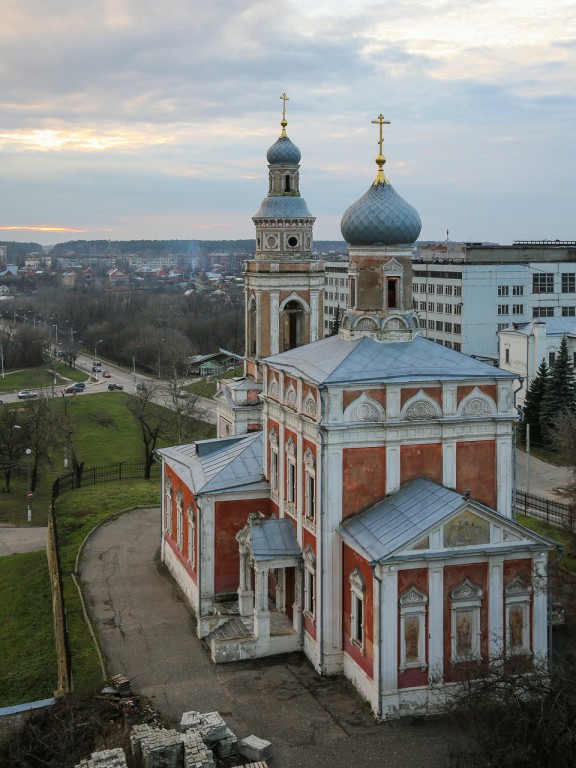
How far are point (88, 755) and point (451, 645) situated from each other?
5.91 metres

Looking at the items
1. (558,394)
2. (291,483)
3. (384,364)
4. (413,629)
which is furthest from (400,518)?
(558,394)

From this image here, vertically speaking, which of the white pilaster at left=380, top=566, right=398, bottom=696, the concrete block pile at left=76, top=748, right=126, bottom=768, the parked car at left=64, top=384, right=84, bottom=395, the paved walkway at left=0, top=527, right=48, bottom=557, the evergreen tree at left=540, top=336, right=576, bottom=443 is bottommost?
the paved walkway at left=0, top=527, right=48, bottom=557

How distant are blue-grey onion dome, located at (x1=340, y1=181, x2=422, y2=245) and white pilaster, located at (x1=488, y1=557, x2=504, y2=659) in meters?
6.92

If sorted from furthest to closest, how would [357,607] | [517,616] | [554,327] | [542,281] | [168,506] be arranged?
[542,281], [554,327], [168,506], [357,607], [517,616]

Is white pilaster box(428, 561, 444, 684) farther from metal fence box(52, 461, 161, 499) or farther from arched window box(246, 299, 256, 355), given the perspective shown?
metal fence box(52, 461, 161, 499)

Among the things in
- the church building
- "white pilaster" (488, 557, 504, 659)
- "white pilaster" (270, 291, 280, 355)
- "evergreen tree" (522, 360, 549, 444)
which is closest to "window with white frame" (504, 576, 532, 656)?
the church building

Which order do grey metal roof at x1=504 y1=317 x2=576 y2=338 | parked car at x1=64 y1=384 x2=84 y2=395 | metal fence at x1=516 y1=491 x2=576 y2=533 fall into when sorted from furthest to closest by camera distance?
parked car at x1=64 y1=384 x2=84 y2=395 → grey metal roof at x1=504 y1=317 x2=576 y2=338 → metal fence at x1=516 y1=491 x2=576 y2=533

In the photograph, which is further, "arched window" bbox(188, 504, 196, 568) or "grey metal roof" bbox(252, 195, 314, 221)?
"grey metal roof" bbox(252, 195, 314, 221)

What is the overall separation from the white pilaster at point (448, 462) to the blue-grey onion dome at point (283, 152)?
1244 cm

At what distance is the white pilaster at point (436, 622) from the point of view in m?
14.8

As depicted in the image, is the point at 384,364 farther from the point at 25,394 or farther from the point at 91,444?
the point at 25,394

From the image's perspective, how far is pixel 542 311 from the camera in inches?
2046

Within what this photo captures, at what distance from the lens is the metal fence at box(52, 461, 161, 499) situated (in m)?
32.9

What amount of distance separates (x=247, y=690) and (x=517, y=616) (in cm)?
479
